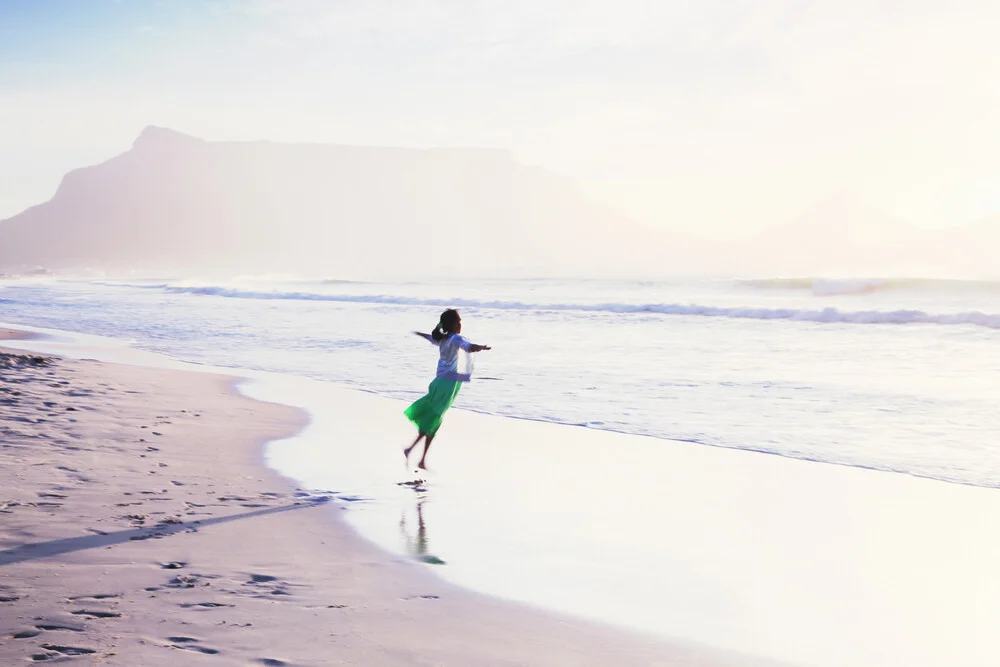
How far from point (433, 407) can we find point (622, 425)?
2901 millimetres

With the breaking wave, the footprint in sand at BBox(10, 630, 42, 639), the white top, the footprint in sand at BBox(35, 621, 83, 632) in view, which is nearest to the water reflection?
the white top

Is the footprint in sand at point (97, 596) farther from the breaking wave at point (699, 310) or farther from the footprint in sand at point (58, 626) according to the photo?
the breaking wave at point (699, 310)

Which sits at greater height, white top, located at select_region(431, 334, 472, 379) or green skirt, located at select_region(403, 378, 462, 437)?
white top, located at select_region(431, 334, 472, 379)

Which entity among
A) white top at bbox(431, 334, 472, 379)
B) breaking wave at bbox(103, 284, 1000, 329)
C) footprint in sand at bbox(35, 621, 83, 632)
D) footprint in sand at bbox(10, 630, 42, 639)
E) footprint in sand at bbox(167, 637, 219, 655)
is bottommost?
footprint in sand at bbox(167, 637, 219, 655)

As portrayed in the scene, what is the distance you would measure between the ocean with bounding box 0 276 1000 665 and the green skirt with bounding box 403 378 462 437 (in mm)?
397

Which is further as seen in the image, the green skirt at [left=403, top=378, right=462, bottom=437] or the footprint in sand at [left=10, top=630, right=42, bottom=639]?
the green skirt at [left=403, top=378, right=462, bottom=437]

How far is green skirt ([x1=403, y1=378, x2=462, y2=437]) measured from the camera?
7.09 metres

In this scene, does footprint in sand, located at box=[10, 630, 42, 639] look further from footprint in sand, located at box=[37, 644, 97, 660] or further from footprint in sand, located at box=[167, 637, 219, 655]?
footprint in sand, located at box=[167, 637, 219, 655]

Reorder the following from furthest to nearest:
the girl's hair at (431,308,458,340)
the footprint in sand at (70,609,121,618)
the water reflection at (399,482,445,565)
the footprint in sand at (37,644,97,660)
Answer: the girl's hair at (431,308,458,340), the water reflection at (399,482,445,565), the footprint in sand at (70,609,121,618), the footprint in sand at (37,644,97,660)

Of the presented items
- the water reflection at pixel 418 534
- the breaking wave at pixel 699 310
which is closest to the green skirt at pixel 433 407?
the water reflection at pixel 418 534

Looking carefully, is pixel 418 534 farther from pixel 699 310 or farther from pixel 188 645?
pixel 699 310

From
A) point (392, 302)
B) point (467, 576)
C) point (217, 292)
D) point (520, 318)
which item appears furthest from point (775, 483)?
point (217, 292)

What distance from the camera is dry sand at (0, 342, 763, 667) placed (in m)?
3.26

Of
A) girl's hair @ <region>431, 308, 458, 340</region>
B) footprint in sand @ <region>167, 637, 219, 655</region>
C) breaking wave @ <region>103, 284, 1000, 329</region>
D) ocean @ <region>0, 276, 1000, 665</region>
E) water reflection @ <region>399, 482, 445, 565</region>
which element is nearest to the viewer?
footprint in sand @ <region>167, 637, 219, 655</region>
